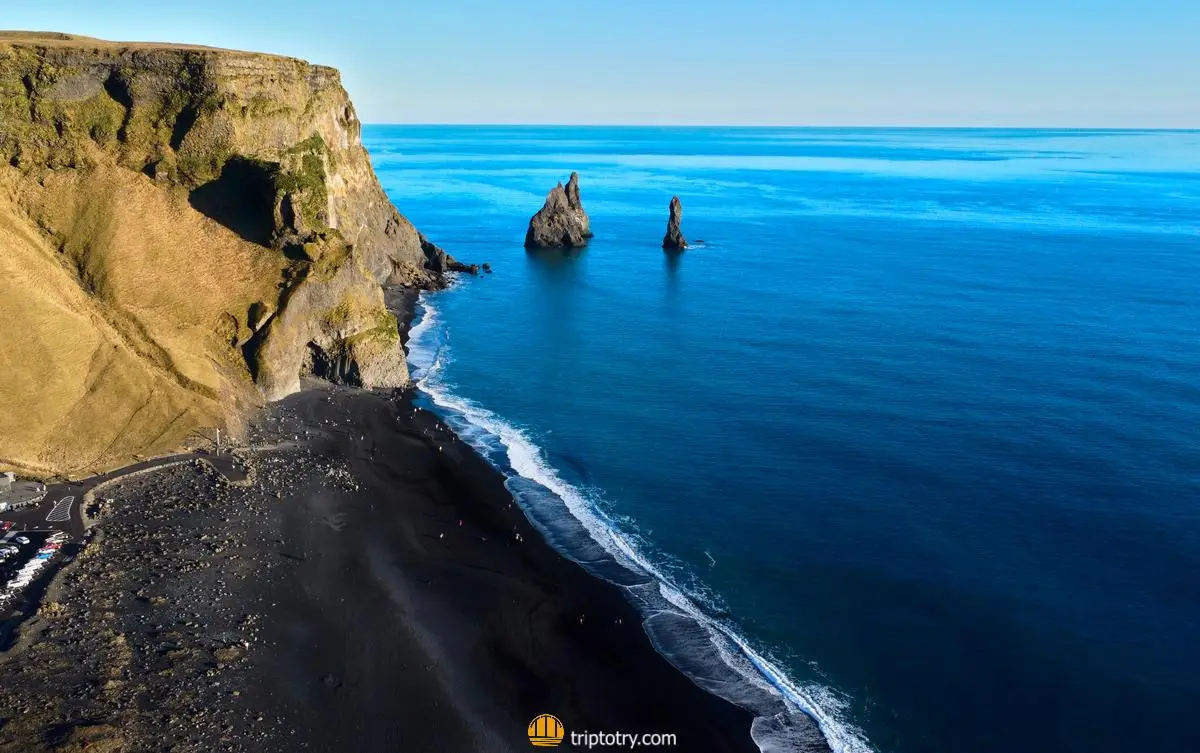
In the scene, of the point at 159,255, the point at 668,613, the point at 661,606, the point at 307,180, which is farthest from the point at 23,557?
the point at 307,180

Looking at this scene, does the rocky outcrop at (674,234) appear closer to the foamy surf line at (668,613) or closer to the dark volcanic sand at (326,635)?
the foamy surf line at (668,613)

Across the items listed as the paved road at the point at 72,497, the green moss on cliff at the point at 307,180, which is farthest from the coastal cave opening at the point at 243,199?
the paved road at the point at 72,497

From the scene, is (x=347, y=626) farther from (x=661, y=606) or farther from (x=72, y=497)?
(x=72, y=497)

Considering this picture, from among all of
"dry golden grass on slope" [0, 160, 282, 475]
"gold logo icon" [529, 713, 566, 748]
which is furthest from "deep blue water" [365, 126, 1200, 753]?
"dry golden grass on slope" [0, 160, 282, 475]

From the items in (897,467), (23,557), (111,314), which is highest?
Result: (111,314)

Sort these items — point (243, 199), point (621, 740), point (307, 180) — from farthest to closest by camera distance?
point (307, 180), point (243, 199), point (621, 740)

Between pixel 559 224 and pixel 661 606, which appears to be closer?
pixel 661 606
